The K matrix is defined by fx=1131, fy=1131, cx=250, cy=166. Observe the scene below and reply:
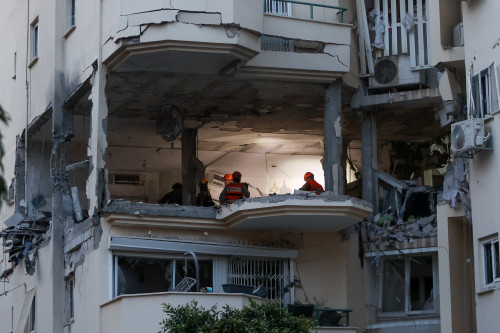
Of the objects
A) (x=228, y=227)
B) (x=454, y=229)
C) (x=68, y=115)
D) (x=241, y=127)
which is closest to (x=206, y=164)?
(x=241, y=127)

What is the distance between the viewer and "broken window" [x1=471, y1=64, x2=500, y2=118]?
21.7m

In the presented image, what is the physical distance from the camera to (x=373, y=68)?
28.0m

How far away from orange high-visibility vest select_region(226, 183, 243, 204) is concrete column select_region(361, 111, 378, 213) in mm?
3203

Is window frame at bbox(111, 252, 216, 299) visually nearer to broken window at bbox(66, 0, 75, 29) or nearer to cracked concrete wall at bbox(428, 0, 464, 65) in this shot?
cracked concrete wall at bbox(428, 0, 464, 65)

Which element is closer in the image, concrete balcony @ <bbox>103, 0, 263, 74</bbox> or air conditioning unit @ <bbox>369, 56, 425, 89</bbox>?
concrete balcony @ <bbox>103, 0, 263, 74</bbox>

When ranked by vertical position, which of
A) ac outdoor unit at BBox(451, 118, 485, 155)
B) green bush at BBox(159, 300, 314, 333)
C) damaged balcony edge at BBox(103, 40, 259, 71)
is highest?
damaged balcony edge at BBox(103, 40, 259, 71)

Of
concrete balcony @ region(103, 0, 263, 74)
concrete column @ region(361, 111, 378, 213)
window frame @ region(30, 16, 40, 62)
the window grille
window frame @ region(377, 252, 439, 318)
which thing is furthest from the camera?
window frame @ region(30, 16, 40, 62)

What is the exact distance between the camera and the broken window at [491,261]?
2148 centimetres

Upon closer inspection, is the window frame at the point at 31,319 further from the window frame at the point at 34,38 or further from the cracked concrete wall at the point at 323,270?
the cracked concrete wall at the point at 323,270

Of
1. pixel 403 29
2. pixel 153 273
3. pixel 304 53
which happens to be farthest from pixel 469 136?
pixel 153 273

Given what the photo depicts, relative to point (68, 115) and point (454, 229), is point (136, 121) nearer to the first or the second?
point (68, 115)

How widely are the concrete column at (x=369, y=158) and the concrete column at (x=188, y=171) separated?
4784 mm

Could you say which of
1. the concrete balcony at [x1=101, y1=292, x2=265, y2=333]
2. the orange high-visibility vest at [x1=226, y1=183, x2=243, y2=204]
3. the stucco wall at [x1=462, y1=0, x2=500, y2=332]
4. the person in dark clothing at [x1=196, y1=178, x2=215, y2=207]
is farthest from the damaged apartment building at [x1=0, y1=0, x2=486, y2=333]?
the stucco wall at [x1=462, y1=0, x2=500, y2=332]

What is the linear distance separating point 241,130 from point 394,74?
232 inches
